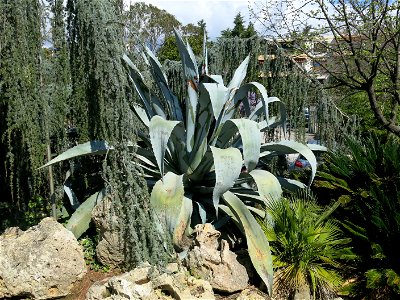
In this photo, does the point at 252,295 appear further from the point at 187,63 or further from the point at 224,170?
the point at 187,63

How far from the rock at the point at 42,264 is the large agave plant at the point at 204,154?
771 mm

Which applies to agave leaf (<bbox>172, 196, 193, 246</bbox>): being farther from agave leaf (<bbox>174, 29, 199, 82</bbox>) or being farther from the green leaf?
agave leaf (<bbox>174, 29, 199, 82</bbox>)

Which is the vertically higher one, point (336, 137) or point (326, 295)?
point (336, 137)

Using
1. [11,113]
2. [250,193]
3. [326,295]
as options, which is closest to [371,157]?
[250,193]

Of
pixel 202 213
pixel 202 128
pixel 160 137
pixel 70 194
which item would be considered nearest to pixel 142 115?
pixel 202 128

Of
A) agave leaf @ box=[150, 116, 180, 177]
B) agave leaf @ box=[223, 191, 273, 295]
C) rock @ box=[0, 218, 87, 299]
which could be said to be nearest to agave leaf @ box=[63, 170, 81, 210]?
rock @ box=[0, 218, 87, 299]

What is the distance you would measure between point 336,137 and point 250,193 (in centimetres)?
194

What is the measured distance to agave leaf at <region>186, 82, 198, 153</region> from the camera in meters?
4.76

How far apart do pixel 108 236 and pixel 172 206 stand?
2.05ft

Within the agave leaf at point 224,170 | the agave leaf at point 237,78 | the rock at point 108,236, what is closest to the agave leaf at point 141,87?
the agave leaf at point 237,78

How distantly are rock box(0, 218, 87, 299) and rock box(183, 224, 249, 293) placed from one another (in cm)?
96

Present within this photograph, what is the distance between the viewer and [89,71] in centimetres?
383

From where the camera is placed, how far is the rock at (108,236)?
398 centimetres

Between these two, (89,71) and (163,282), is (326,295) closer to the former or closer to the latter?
(163,282)
